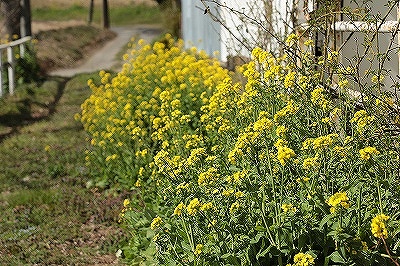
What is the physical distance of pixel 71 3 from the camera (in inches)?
2207

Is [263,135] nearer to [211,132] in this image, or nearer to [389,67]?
[211,132]

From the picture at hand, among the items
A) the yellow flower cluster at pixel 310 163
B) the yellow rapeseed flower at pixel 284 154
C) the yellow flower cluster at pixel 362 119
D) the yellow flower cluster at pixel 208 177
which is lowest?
the yellow flower cluster at pixel 208 177

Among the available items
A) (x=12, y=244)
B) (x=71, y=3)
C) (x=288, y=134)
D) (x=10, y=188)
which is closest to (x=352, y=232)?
(x=288, y=134)

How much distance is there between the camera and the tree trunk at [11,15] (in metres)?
19.3

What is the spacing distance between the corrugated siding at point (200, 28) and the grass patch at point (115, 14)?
30.0 meters

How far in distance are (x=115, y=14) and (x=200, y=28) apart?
37.2 meters

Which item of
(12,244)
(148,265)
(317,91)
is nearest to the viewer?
(317,91)

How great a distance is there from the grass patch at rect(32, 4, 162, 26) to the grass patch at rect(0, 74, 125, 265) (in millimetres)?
37792

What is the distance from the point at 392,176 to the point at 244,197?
74cm

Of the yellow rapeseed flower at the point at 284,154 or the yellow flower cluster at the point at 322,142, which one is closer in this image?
the yellow rapeseed flower at the point at 284,154

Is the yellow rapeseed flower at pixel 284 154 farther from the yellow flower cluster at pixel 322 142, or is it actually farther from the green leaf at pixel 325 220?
the green leaf at pixel 325 220

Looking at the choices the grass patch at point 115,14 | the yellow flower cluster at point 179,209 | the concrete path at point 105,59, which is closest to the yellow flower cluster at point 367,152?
the yellow flower cluster at point 179,209

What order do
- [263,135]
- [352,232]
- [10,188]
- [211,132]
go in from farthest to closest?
[10,188], [211,132], [263,135], [352,232]

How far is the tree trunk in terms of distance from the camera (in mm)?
19344
